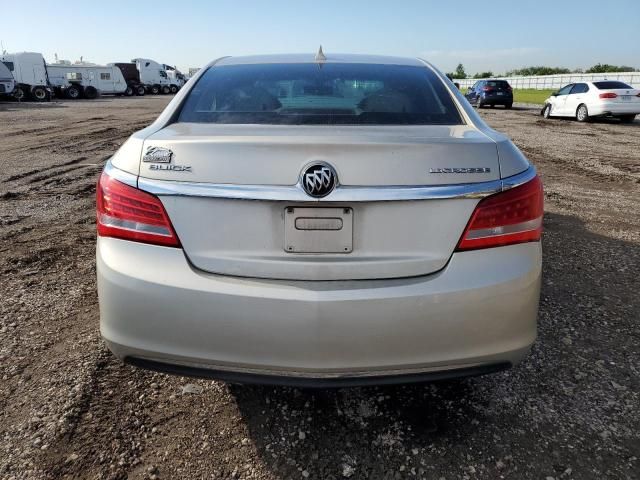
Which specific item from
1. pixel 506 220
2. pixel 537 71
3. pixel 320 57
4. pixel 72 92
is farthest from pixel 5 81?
pixel 537 71

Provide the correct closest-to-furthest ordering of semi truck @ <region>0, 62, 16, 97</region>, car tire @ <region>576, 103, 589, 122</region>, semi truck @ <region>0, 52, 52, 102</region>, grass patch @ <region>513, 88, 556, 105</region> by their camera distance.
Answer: car tire @ <region>576, 103, 589, 122</region>
semi truck @ <region>0, 62, 16, 97</region>
semi truck @ <region>0, 52, 52, 102</region>
grass patch @ <region>513, 88, 556, 105</region>

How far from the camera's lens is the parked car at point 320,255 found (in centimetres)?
173

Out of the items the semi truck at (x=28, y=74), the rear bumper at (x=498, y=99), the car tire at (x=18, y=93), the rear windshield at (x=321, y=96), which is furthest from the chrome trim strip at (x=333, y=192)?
the car tire at (x=18, y=93)

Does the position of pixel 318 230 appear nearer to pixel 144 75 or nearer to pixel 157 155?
pixel 157 155

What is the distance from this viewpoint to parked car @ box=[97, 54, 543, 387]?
5.66ft

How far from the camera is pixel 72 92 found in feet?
119

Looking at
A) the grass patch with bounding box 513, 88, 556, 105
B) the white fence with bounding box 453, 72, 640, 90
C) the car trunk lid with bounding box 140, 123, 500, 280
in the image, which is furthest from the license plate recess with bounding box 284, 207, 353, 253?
the white fence with bounding box 453, 72, 640, 90

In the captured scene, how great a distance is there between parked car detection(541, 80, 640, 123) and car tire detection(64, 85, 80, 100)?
1265 inches

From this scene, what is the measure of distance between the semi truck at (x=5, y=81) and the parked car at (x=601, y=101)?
29.0 m

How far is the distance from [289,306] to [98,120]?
1843 cm

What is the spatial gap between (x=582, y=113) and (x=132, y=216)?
1989 cm

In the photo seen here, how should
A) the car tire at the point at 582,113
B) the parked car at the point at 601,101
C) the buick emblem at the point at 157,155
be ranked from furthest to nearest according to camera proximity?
1. the car tire at the point at 582,113
2. the parked car at the point at 601,101
3. the buick emblem at the point at 157,155

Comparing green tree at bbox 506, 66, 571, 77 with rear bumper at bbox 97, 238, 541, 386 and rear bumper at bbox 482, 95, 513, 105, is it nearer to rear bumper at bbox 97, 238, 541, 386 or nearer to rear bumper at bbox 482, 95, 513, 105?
rear bumper at bbox 482, 95, 513, 105

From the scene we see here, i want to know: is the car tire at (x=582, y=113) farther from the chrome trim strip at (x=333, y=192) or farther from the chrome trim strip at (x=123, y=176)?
the chrome trim strip at (x=123, y=176)
